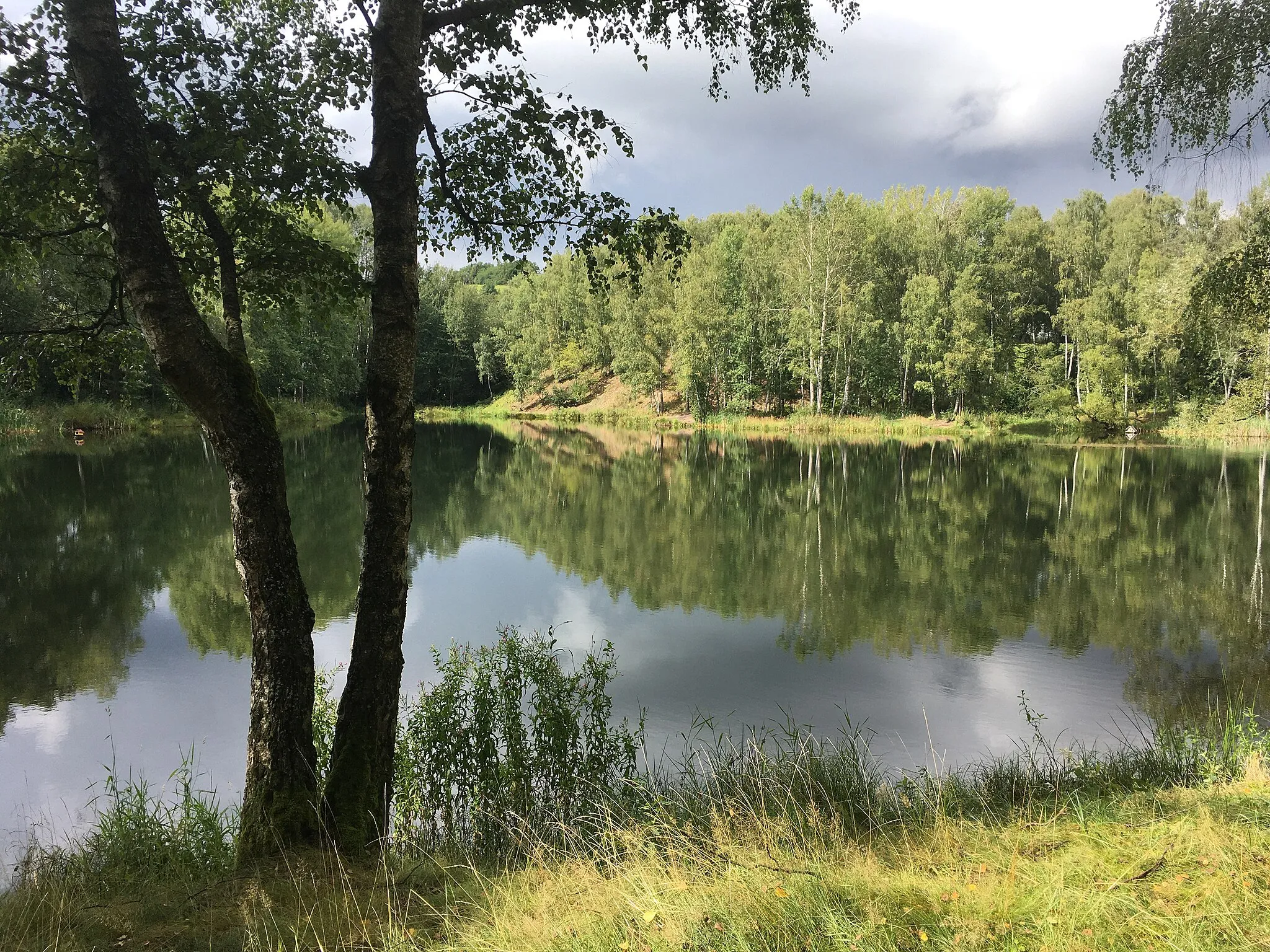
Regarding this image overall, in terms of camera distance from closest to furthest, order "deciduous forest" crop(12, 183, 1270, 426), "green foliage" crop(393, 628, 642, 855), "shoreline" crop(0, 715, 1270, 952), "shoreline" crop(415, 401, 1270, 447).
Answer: "shoreline" crop(0, 715, 1270, 952), "green foliage" crop(393, 628, 642, 855), "shoreline" crop(415, 401, 1270, 447), "deciduous forest" crop(12, 183, 1270, 426)

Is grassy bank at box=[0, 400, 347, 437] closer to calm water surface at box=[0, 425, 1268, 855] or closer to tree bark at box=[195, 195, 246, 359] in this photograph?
calm water surface at box=[0, 425, 1268, 855]

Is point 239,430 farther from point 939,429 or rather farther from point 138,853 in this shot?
point 939,429

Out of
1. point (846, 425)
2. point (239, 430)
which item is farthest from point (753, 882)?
point (846, 425)

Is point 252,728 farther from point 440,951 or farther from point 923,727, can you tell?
point 923,727

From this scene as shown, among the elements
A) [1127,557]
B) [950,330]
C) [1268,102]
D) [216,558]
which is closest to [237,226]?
[1268,102]

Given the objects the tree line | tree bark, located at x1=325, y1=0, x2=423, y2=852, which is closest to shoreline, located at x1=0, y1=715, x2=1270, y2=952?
tree bark, located at x1=325, y1=0, x2=423, y2=852

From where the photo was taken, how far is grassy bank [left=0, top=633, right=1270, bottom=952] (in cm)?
267

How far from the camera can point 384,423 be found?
4238mm

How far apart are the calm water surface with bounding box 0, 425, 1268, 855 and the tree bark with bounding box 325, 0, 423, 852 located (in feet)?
10.7

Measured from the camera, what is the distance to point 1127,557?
15367 mm

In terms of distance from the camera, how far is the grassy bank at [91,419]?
38.8 meters

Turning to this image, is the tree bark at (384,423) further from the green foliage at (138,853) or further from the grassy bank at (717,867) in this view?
the green foliage at (138,853)

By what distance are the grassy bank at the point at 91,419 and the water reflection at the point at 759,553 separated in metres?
10.9

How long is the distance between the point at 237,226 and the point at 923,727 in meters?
7.61
